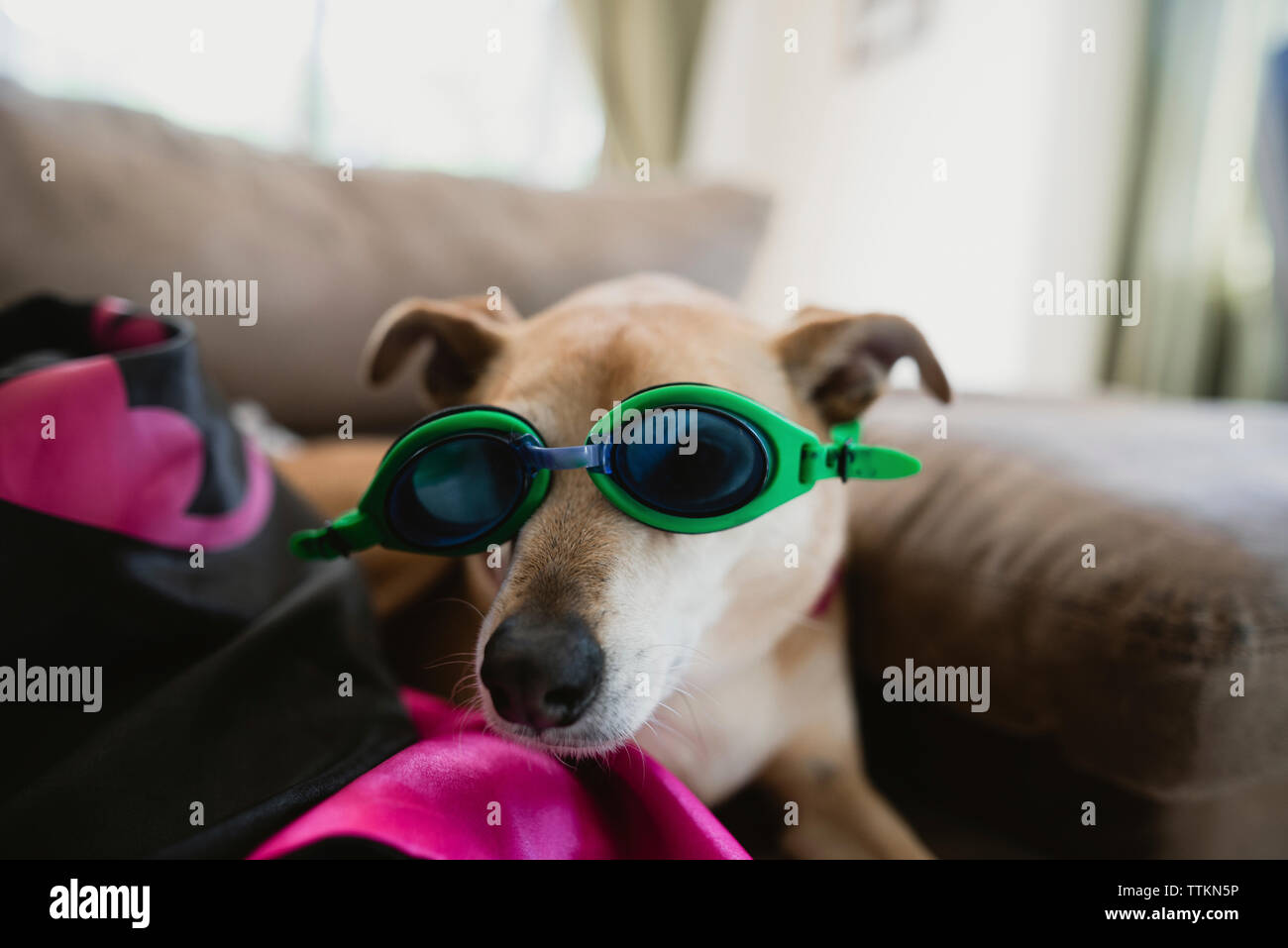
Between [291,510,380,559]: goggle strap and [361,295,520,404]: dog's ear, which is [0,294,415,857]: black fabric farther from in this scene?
[361,295,520,404]: dog's ear

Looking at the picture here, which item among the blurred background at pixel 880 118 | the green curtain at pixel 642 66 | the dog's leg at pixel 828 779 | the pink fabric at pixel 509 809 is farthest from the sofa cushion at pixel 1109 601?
the green curtain at pixel 642 66

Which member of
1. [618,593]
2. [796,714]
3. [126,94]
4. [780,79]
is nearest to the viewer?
[618,593]

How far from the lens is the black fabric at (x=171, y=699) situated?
0.52m

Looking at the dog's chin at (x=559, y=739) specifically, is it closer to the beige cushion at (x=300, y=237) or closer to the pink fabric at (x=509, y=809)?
the pink fabric at (x=509, y=809)

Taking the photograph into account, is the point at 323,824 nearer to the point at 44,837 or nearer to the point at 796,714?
the point at 44,837

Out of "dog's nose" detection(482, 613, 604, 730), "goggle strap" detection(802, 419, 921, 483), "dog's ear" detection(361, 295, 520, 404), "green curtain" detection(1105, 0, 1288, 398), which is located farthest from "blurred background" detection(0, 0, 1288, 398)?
"dog's nose" detection(482, 613, 604, 730)

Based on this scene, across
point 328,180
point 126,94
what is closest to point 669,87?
point 126,94

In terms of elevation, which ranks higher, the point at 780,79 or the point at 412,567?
the point at 780,79

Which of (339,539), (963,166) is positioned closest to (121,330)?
(339,539)

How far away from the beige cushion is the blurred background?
108cm

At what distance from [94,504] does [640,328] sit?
550 millimetres

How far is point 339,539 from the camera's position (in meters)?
0.72

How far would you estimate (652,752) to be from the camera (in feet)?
2.91

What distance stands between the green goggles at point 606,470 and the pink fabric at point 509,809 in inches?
7.9
